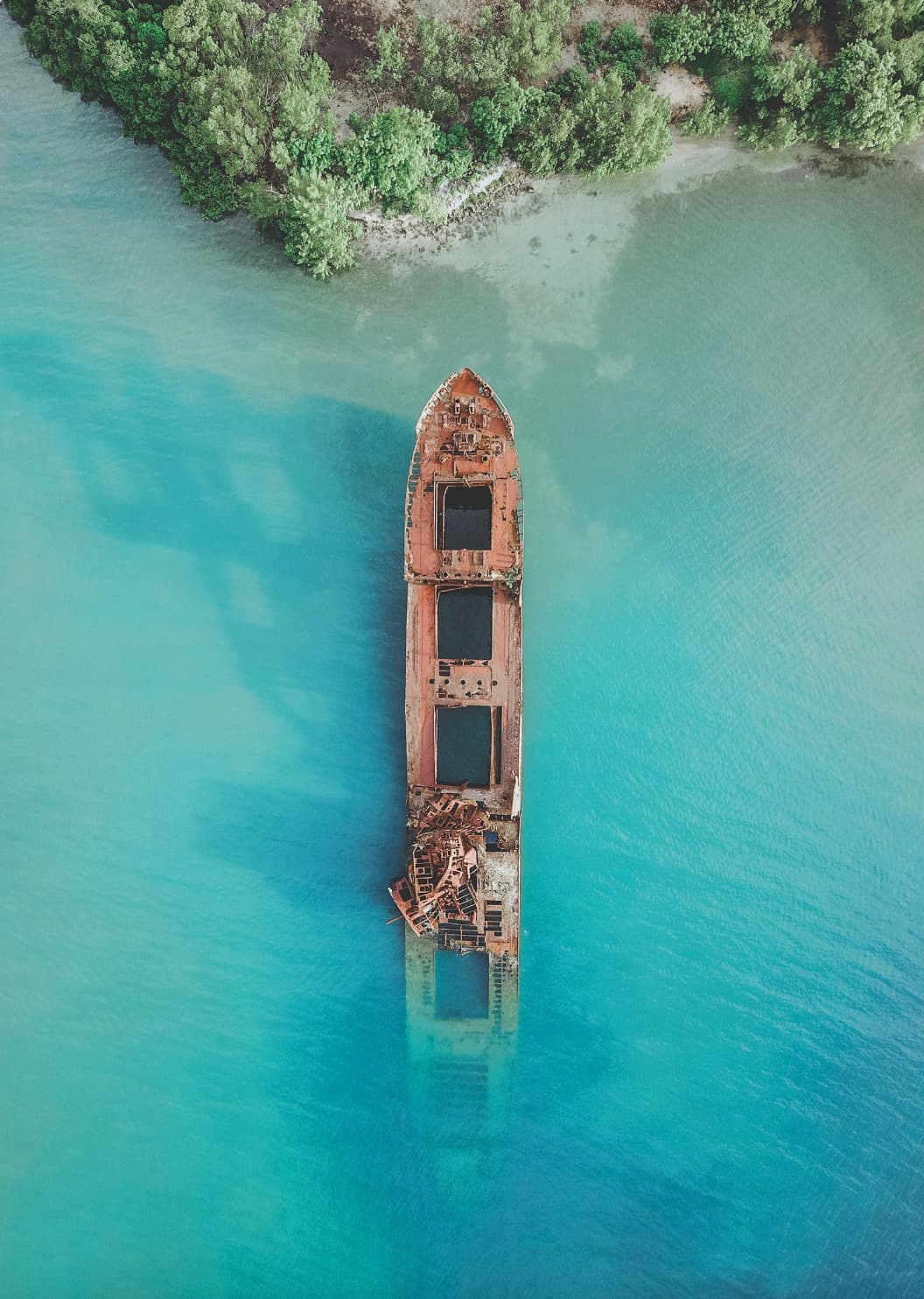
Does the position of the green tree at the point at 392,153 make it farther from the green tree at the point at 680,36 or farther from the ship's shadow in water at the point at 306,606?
the green tree at the point at 680,36

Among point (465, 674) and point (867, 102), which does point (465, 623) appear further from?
point (867, 102)

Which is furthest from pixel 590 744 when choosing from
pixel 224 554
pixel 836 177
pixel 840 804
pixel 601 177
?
pixel 836 177

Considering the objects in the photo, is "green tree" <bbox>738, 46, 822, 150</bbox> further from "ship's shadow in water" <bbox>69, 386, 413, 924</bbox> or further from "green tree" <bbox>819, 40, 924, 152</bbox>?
"ship's shadow in water" <bbox>69, 386, 413, 924</bbox>

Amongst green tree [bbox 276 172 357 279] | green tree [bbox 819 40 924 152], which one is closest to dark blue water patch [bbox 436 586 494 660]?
green tree [bbox 276 172 357 279]

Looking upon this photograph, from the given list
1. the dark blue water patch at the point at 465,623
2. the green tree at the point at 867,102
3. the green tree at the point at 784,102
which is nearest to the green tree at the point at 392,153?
the green tree at the point at 784,102

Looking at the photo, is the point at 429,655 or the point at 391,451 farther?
the point at 391,451

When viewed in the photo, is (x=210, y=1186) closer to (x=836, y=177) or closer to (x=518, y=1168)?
(x=518, y=1168)
